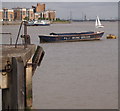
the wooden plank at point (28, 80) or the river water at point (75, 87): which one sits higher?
the wooden plank at point (28, 80)

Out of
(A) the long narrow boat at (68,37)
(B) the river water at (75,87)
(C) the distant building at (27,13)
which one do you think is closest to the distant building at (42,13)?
(C) the distant building at (27,13)

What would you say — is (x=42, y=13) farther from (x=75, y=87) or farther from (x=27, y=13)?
(x=75, y=87)

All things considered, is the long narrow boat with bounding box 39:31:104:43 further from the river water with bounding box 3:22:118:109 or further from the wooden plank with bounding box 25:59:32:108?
the wooden plank with bounding box 25:59:32:108

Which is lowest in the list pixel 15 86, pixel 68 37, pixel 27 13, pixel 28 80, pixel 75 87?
pixel 75 87

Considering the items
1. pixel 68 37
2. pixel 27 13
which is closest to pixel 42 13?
pixel 27 13

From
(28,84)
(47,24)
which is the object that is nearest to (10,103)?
(28,84)

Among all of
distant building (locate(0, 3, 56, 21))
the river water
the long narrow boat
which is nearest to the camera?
the river water

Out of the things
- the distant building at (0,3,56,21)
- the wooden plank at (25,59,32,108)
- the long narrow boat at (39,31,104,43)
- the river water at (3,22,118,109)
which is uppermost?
the distant building at (0,3,56,21)

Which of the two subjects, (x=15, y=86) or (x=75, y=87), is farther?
(x=75, y=87)

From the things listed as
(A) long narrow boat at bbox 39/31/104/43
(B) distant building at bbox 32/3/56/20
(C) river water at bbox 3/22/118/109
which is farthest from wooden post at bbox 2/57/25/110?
(B) distant building at bbox 32/3/56/20

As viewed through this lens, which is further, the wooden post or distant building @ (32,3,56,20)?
distant building @ (32,3,56,20)

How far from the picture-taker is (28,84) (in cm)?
924

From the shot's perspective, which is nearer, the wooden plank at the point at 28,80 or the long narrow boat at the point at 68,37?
the wooden plank at the point at 28,80

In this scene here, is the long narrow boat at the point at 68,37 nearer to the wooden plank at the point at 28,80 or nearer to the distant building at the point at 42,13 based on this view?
the wooden plank at the point at 28,80
